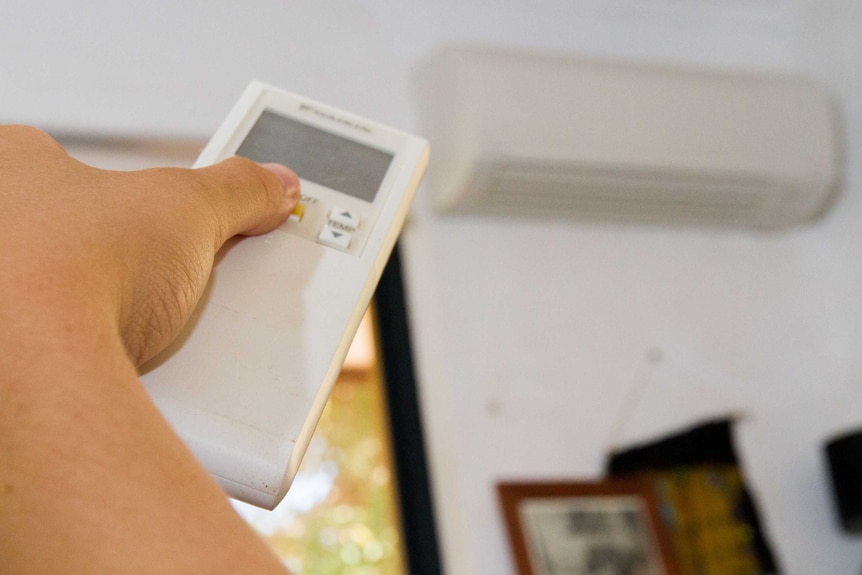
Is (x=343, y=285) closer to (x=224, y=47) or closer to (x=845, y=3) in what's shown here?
(x=224, y=47)

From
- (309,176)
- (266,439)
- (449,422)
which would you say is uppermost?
(309,176)

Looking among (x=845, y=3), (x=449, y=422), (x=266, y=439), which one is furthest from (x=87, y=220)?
(x=845, y=3)

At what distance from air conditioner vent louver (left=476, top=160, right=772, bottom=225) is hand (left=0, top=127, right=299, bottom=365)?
85 centimetres

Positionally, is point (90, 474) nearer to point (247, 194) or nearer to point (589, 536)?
point (247, 194)

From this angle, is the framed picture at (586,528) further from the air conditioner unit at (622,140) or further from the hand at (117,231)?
the hand at (117,231)

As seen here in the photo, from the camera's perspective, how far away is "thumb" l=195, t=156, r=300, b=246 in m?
0.34

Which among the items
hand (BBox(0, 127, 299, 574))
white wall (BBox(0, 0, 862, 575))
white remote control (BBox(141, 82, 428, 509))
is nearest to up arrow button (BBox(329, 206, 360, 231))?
white remote control (BBox(141, 82, 428, 509))

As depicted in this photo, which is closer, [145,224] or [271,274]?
[145,224]

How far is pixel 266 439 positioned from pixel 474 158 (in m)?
0.83

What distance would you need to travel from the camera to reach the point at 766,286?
4.45ft

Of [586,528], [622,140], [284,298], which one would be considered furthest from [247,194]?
[622,140]

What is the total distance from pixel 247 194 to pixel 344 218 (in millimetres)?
81

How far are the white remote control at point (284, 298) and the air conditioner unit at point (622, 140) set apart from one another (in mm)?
666

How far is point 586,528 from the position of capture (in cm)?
106
